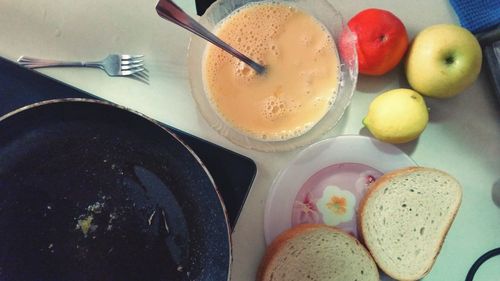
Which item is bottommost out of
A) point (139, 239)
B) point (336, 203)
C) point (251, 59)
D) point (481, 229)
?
point (481, 229)

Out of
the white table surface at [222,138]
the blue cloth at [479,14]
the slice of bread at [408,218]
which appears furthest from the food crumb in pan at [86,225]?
the blue cloth at [479,14]

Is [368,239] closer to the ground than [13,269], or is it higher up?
closer to the ground

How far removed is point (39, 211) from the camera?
2.24 ft

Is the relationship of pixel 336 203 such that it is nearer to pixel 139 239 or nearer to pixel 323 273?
pixel 323 273

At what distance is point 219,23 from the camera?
0.81 meters

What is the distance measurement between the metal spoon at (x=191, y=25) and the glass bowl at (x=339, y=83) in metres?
0.07

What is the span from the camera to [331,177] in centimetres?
81

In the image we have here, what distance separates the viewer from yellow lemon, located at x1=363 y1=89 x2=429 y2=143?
2.45ft

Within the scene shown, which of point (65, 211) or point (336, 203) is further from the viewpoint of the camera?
point (336, 203)

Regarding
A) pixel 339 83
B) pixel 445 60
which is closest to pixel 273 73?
pixel 339 83

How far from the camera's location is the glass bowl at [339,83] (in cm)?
79

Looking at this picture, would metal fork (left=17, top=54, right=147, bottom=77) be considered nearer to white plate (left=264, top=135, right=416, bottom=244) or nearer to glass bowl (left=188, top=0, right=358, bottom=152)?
glass bowl (left=188, top=0, right=358, bottom=152)

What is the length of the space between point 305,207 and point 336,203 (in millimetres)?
48

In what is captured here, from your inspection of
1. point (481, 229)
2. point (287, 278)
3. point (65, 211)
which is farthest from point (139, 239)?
point (481, 229)
